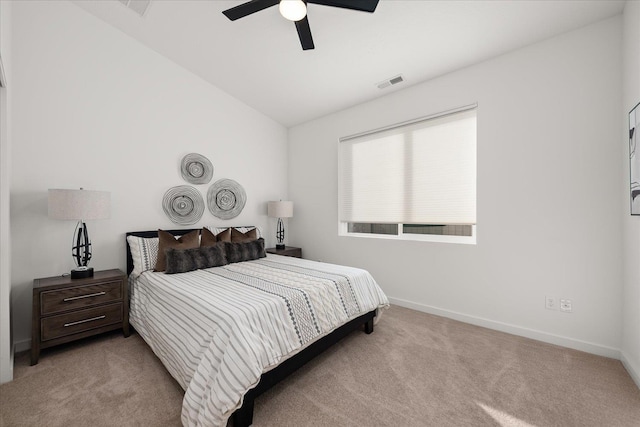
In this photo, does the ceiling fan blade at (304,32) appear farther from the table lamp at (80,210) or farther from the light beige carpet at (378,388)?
the light beige carpet at (378,388)

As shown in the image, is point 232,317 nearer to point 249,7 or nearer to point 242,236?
point 242,236

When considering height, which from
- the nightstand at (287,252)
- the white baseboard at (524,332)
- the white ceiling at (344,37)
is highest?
the white ceiling at (344,37)

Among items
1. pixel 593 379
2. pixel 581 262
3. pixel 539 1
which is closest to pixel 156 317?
pixel 593 379

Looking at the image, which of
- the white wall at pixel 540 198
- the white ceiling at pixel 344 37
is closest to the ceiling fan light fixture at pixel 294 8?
the white ceiling at pixel 344 37

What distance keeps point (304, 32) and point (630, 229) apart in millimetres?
2910

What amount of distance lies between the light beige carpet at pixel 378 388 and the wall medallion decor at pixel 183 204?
148 centimetres

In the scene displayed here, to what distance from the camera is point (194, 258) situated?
272 cm

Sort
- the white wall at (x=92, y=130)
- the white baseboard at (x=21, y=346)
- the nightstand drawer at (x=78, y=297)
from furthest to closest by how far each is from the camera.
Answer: the white wall at (x=92, y=130)
the white baseboard at (x=21, y=346)
the nightstand drawer at (x=78, y=297)

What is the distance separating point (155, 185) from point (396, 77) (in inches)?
124

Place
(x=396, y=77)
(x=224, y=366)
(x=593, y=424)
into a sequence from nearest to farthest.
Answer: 1. (x=224, y=366)
2. (x=593, y=424)
3. (x=396, y=77)

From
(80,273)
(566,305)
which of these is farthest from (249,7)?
(566,305)

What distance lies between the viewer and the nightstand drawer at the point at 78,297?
2.14m

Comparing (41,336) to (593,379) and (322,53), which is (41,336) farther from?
(593,379)

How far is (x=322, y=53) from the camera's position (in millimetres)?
2875
